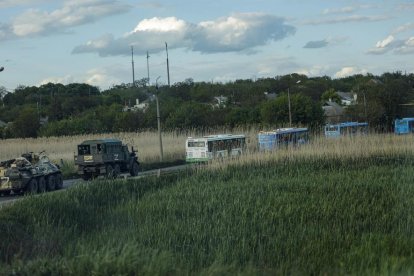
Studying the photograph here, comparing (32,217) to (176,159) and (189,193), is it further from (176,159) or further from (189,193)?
(176,159)

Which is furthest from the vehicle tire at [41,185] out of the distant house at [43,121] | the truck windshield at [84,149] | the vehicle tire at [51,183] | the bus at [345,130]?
the distant house at [43,121]

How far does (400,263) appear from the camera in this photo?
10734mm

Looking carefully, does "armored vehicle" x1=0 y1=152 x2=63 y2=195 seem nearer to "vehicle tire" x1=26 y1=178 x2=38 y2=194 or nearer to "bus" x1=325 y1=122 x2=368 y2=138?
"vehicle tire" x1=26 y1=178 x2=38 y2=194

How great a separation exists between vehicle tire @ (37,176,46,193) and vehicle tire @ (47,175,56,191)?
33cm

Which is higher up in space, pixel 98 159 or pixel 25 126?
pixel 25 126

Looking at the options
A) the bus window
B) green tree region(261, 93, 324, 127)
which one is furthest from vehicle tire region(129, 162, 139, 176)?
green tree region(261, 93, 324, 127)

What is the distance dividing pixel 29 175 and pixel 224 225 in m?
15.0

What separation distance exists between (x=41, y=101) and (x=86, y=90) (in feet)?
50.0

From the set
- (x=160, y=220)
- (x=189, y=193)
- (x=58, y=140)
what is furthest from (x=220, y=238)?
(x=58, y=140)

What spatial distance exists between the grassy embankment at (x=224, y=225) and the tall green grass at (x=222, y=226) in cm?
3

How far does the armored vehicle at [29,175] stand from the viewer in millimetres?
28406

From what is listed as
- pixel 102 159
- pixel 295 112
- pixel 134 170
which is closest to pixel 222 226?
pixel 102 159

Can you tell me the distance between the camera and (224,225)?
16.3m

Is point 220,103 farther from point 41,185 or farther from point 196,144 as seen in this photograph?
point 41,185
